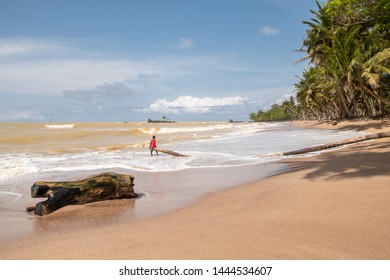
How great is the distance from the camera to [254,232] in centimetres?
439

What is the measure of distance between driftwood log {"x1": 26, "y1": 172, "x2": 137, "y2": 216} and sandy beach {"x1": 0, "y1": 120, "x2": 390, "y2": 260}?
160cm

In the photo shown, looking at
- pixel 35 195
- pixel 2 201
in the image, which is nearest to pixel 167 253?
pixel 35 195

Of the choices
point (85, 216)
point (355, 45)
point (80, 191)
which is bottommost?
point (85, 216)

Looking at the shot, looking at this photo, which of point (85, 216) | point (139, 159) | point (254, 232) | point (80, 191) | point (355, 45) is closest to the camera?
point (254, 232)

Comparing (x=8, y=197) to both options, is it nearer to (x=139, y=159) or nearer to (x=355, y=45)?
(x=139, y=159)

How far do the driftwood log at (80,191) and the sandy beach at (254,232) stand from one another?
1.60 m

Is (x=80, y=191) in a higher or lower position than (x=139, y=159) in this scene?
higher

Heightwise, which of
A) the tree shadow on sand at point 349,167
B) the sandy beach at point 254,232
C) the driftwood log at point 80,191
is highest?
the driftwood log at point 80,191

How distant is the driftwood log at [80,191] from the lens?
20.6 ft

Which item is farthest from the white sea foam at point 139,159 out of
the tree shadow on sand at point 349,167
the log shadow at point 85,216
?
the log shadow at point 85,216

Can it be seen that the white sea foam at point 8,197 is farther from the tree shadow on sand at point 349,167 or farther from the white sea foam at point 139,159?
the tree shadow on sand at point 349,167

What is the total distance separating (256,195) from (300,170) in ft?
10.0

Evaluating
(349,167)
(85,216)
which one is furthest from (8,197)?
(349,167)

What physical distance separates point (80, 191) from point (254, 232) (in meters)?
3.98
